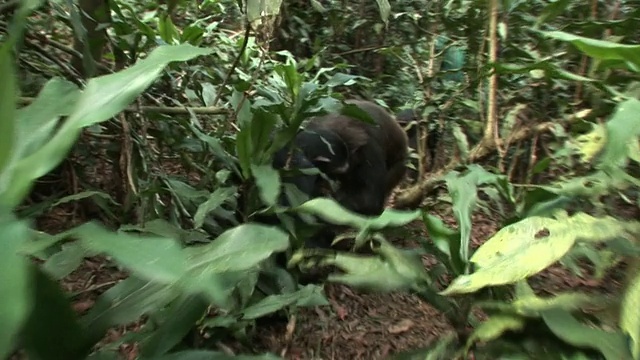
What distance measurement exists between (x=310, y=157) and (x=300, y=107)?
69cm

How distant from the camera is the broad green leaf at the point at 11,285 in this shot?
504 mm

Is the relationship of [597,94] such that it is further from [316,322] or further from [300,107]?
[316,322]

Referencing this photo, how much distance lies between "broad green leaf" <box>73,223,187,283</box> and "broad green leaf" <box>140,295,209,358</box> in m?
0.25

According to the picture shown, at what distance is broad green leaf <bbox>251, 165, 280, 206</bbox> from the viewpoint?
163cm

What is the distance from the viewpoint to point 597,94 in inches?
86.7

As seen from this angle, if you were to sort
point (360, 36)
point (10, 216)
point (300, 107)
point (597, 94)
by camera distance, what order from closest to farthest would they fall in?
point (10, 216) → point (300, 107) → point (597, 94) → point (360, 36)

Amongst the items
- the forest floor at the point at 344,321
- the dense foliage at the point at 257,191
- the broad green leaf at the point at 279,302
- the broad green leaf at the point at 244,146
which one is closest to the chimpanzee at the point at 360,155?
the dense foliage at the point at 257,191

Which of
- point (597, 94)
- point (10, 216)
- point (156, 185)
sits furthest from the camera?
point (597, 94)

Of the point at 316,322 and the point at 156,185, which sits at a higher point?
the point at 156,185

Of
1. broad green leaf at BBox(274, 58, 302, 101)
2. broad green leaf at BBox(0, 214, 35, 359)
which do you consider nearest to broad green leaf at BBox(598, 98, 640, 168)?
broad green leaf at BBox(0, 214, 35, 359)

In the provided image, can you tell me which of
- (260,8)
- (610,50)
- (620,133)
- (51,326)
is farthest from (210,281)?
(260,8)

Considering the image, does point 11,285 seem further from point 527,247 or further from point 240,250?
point 527,247

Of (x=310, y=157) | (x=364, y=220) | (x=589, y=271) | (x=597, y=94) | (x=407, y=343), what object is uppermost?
(x=364, y=220)


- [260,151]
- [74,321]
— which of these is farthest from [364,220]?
[260,151]
